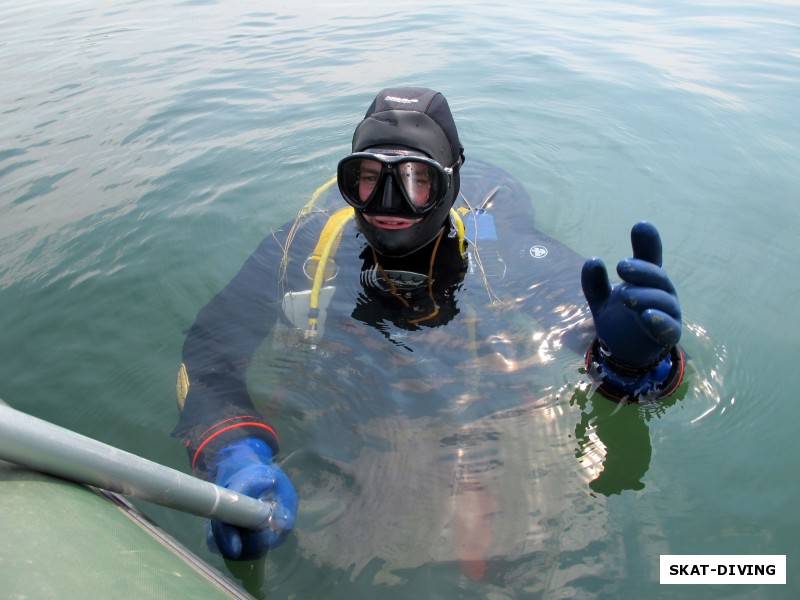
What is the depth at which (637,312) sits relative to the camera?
6.56 feet

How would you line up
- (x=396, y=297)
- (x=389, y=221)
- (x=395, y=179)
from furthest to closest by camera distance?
1. (x=396, y=297)
2. (x=389, y=221)
3. (x=395, y=179)

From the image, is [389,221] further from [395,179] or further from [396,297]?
[396,297]

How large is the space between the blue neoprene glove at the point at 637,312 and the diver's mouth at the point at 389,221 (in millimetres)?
875

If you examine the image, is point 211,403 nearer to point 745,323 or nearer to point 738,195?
point 745,323

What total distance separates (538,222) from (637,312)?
2.38 m

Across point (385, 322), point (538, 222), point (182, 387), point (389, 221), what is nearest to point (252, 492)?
point (182, 387)

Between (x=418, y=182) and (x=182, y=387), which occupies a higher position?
(x=418, y=182)

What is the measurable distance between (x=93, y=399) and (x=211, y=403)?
91 centimetres

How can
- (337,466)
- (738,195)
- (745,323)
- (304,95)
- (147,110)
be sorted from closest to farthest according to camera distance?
(337,466) → (745,323) → (738,195) → (147,110) → (304,95)

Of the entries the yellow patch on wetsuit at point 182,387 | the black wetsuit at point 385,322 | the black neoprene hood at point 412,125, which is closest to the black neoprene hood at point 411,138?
the black neoprene hood at point 412,125

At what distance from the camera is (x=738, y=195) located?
14.4ft

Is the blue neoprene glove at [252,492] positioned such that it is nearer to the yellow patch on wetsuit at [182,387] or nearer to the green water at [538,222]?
the green water at [538,222]

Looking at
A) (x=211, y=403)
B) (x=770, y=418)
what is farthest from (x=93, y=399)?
(x=770, y=418)

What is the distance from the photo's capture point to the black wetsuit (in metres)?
2.65
